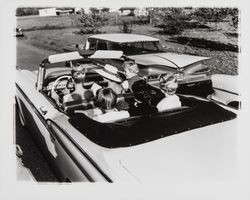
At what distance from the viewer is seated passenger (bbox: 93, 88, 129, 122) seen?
1577 mm

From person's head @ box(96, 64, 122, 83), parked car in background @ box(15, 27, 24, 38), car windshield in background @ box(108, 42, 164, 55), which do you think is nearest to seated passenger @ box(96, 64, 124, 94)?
person's head @ box(96, 64, 122, 83)

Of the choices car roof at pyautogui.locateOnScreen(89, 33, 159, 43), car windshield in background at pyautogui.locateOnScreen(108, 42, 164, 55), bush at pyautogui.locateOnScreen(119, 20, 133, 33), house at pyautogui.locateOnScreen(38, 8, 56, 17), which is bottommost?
car windshield in background at pyautogui.locateOnScreen(108, 42, 164, 55)

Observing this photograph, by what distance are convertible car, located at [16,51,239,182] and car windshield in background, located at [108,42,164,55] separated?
23.0 inches

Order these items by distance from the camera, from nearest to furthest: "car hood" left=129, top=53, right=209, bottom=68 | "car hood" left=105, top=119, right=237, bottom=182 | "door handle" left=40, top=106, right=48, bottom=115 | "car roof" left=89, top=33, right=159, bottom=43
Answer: "car hood" left=105, top=119, right=237, bottom=182
"door handle" left=40, top=106, right=48, bottom=115
"car roof" left=89, top=33, right=159, bottom=43
"car hood" left=129, top=53, right=209, bottom=68

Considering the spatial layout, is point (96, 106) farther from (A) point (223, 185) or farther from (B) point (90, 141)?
(A) point (223, 185)

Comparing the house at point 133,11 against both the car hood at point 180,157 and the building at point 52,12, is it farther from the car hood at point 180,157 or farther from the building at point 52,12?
the car hood at point 180,157

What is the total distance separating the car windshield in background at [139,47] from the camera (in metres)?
2.47

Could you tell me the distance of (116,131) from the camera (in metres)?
1.52

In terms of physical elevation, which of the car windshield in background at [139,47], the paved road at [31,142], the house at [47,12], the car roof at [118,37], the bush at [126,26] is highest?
the house at [47,12]

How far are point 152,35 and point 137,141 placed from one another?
4.29 feet

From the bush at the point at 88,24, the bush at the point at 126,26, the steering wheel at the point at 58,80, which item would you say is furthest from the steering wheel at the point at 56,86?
the bush at the point at 126,26

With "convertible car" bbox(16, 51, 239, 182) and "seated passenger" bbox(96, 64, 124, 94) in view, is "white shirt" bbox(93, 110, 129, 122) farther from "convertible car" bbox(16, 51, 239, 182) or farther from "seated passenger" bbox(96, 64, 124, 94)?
"seated passenger" bbox(96, 64, 124, 94)

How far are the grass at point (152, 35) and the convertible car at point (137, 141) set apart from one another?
0.41 m

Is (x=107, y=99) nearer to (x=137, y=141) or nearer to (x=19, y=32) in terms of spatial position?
(x=137, y=141)
